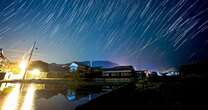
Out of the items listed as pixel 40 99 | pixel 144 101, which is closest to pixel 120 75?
pixel 144 101

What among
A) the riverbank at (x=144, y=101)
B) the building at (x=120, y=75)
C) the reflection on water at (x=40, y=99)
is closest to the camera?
the riverbank at (x=144, y=101)

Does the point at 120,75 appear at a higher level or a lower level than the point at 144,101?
higher

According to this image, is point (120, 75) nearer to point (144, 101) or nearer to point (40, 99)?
point (144, 101)

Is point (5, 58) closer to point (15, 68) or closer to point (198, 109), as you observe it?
point (15, 68)

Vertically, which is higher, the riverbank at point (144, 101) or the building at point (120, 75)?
the building at point (120, 75)

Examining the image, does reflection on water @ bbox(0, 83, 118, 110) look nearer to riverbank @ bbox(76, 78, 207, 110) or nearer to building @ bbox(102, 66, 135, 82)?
riverbank @ bbox(76, 78, 207, 110)

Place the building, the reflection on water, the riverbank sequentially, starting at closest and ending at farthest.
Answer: the riverbank, the reflection on water, the building

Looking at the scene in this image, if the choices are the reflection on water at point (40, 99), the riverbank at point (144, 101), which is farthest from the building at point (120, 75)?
the reflection on water at point (40, 99)

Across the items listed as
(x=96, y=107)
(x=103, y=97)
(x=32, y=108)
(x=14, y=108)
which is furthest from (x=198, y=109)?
(x=14, y=108)

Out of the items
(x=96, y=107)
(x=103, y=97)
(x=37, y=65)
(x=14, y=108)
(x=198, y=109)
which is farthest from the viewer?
(x=37, y=65)

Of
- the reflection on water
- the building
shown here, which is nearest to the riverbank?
the reflection on water

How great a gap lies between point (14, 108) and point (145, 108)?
22.3ft

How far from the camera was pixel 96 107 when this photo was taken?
18.2 feet

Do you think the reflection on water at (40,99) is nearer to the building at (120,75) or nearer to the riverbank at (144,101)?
the riverbank at (144,101)
